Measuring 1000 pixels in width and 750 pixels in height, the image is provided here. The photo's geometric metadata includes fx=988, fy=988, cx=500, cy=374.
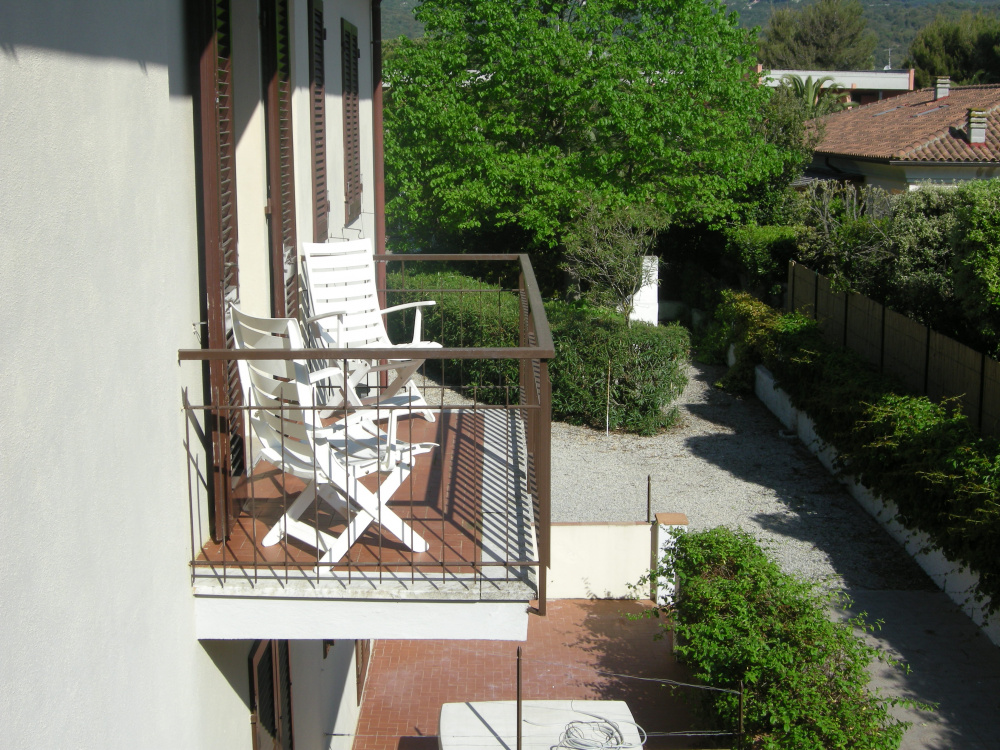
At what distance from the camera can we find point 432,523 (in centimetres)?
435

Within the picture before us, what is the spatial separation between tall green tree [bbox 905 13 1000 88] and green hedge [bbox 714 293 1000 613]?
4016 centimetres

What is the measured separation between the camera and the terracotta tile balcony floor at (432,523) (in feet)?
12.5

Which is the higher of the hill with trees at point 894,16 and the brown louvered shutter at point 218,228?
the hill with trees at point 894,16

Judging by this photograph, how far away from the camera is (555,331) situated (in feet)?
51.5

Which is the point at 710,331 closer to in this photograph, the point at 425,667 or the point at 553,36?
the point at 553,36

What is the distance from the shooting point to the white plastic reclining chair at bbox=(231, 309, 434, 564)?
3.88 meters

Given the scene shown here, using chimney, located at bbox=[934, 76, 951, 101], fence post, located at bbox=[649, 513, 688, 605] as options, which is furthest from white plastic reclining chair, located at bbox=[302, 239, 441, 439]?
chimney, located at bbox=[934, 76, 951, 101]

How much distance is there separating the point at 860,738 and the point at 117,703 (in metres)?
4.51

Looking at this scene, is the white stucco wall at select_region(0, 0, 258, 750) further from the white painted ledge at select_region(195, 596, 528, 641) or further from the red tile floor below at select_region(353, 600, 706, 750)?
the red tile floor below at select_region(353, 600, 706, 750)

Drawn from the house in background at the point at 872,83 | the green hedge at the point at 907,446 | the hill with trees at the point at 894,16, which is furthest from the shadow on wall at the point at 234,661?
the hill with trees at the point at 894,16

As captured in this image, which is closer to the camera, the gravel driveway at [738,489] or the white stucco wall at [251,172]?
the white stucco wall at [251,172]

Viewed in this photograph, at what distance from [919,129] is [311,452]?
23.6 metres

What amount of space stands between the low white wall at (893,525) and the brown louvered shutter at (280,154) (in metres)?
7.19

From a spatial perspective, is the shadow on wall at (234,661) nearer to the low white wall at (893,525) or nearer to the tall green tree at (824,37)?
the low white wall at (893,525)
